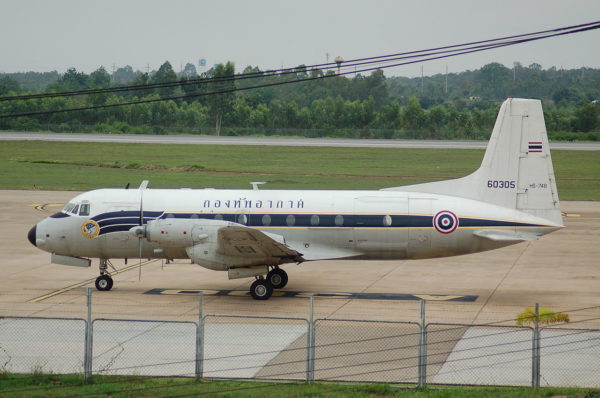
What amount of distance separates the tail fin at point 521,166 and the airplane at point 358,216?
0.11 feet

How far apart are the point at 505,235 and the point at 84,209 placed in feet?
45.3

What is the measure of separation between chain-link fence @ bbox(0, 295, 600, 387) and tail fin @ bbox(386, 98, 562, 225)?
594 centimetres

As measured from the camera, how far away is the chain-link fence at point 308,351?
1744 cm

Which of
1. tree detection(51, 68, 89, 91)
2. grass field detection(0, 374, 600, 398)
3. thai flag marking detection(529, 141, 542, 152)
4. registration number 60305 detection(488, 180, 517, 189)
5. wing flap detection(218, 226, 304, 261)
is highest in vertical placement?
tree detection(51, 68, 89, 91)

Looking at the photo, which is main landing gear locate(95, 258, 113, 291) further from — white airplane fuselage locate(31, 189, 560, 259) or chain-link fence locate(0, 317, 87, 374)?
chain-link fence locate(0, 317, 87, 374)

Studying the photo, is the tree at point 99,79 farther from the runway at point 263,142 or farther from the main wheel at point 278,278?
the main wheel at point 278,278

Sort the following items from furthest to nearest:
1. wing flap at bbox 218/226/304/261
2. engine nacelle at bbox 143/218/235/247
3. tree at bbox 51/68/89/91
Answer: tree at bbox 51/68/89/91
engine nacelle at bbox 143/218/235/247
wing flap at bbox 218/226/304/261

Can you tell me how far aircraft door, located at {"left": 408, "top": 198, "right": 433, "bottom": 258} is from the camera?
26.6 meters

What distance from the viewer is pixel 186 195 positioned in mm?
27625

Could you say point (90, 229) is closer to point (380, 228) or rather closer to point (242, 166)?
point (380, 228)

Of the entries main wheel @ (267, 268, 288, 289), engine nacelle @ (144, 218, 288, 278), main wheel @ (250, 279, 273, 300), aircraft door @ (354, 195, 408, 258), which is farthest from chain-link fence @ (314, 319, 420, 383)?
main wheel @ (267, 268, 288, 289)

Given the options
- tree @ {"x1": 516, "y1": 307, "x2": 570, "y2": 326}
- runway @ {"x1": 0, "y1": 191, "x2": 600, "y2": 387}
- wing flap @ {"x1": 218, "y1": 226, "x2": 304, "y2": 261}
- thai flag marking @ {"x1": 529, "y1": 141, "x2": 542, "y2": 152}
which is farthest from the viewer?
thai flag marking @ {"x1": 529, "y1": 141, "x2": 542, "y2": 152}

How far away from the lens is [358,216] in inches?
1055

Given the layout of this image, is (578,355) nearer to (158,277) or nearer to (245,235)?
(245,235)
